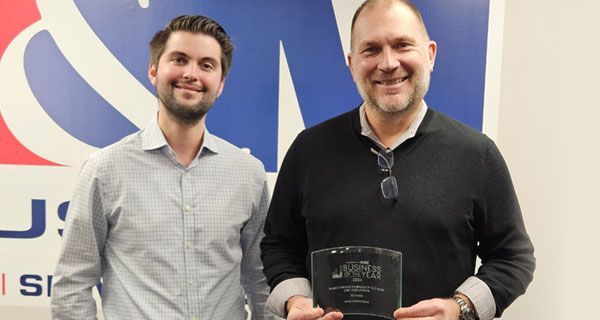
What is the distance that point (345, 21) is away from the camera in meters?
2.59

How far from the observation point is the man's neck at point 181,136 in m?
1.80

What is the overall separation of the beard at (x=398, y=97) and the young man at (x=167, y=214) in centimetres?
Result: 62

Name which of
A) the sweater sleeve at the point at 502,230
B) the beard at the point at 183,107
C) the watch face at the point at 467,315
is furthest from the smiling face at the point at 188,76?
the watch face at the point at 467,315

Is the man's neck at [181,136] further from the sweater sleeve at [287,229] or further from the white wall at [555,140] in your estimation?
the white wall at [555,140]

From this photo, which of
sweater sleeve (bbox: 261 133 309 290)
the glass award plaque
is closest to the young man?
sweater sleeve (bbox: 261 133 309 290)

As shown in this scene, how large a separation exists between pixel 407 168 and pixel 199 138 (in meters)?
0.81

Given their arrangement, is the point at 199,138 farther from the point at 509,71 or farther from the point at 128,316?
the point at 509,71

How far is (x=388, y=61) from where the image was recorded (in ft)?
4.78

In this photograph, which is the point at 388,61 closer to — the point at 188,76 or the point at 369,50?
the point at 369,50

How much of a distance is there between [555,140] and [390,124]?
1.29 m

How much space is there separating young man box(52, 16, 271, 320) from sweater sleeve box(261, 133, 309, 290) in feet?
0.65

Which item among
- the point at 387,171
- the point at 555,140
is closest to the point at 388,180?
the point at 387,171

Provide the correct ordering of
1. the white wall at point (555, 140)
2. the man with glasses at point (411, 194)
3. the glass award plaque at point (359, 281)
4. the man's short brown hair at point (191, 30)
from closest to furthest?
the glass award plaque at point (359, 281) → the man with glasses at point (411, 194) → the man's short brown hair at point (191, 30) → the white wall at point (555, 140)

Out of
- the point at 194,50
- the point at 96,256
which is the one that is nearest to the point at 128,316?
the point at 96,256
